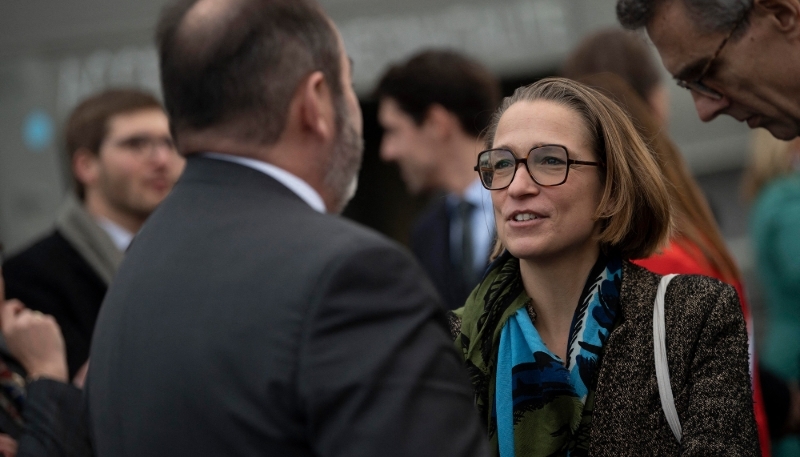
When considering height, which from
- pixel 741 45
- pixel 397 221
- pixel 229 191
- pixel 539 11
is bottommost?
pixel 397 221

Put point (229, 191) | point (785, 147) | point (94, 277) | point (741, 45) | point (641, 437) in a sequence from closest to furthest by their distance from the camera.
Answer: point (229, 191) → point (641, 437) → point (741, 45) → point (94, 277) → point (785, 147)

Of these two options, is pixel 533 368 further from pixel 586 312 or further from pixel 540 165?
pixel 540 165

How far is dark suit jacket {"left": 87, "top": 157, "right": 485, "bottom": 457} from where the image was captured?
1.64 meters

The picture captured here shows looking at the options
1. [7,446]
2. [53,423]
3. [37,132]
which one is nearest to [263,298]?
[53,423]

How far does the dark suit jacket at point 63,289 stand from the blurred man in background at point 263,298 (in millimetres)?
2177

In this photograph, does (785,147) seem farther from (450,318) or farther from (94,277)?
(94,277)

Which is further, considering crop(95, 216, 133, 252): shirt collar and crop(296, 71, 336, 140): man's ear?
crop(95, 216, 133, 252): shirt collar

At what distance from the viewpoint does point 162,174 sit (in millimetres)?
4977

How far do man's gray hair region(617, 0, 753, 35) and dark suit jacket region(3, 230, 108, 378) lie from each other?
2502mm

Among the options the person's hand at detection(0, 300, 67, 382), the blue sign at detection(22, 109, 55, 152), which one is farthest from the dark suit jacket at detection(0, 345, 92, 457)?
the blue sign at detection(22, 109, 55, 152)

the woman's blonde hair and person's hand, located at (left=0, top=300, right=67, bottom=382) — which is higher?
the woman's blonde hair

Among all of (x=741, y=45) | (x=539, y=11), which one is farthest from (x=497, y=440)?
(x=539, y=11)

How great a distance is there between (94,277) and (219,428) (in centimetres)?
271

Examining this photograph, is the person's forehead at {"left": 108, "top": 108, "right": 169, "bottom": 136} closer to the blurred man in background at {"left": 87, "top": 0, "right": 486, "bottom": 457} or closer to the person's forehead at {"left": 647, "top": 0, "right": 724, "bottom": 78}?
the person's forehead at {"left": 647, "top": 0, "right": 724, "bottom": 78}
